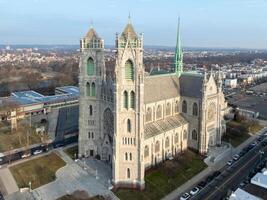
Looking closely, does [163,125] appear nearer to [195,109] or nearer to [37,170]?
[195,109]

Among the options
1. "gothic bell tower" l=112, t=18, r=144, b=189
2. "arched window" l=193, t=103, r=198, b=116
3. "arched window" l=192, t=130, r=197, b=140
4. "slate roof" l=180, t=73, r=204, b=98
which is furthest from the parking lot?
"slate roof" l=180, t=73, r=204, b=98

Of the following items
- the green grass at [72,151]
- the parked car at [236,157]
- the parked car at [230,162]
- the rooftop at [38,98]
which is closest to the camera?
the parked car at [230,162]

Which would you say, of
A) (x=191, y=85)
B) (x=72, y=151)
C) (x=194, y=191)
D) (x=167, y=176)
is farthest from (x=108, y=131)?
(x=191, y=85)

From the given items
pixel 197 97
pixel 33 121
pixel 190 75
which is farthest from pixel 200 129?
pixel 33 121

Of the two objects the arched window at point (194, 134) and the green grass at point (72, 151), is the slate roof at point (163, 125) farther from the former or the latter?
the green grass at point (72, 151)

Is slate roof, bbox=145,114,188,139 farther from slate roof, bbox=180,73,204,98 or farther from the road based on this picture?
the road

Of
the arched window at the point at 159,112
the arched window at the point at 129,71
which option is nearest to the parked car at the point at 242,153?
the arched window at the point at 159,112
